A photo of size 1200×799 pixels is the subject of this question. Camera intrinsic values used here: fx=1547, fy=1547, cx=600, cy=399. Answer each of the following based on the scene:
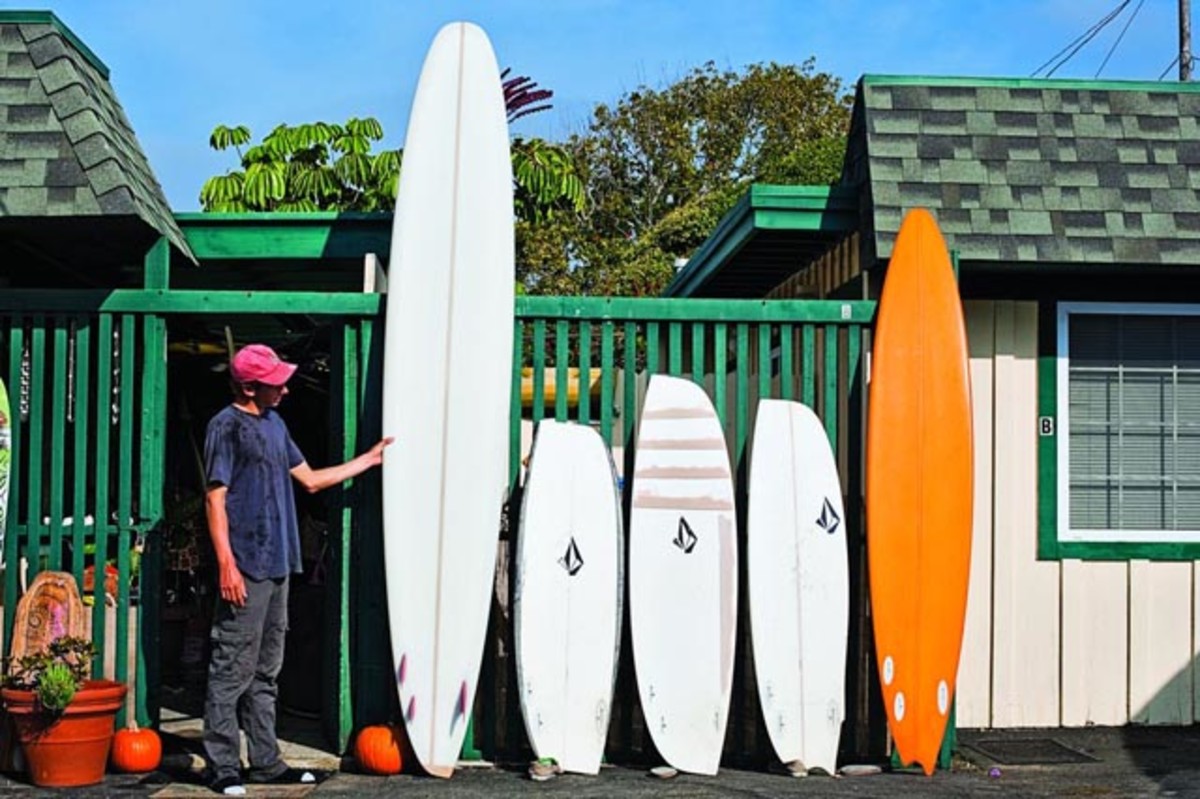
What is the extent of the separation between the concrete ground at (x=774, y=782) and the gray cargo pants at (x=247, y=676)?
0.48 ft

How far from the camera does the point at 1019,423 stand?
710 cm

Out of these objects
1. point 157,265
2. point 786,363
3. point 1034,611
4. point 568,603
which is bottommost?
point 1034,611

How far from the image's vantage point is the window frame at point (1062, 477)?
23.2ft

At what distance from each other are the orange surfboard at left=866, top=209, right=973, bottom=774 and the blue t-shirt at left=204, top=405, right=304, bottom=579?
7.42ft

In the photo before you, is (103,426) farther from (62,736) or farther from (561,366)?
(561,366)

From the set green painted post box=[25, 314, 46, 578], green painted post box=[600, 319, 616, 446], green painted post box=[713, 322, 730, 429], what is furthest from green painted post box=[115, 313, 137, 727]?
green painted post box=[713, 322, 730, 429]

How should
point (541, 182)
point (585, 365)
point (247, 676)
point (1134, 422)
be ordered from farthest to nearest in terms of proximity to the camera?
point (541, 182) < point (1134, 422) < point (585, 365) < point (247, 676)

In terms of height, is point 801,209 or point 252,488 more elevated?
point 801,209

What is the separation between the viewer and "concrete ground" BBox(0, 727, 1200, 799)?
5.53 meters

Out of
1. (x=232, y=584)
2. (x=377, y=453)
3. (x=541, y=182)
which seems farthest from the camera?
(x=541, y=182)

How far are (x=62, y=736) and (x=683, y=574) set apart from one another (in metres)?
2.35

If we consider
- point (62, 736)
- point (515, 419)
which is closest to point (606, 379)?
point (515, 419)

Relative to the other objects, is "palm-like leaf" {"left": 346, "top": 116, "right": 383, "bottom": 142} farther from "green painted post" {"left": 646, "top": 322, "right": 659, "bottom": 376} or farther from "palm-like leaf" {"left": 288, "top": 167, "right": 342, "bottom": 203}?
"green painted post" {"left": 646, "top": 322, "right": 659, "bottom": 376}

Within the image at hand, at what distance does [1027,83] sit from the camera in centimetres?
711
